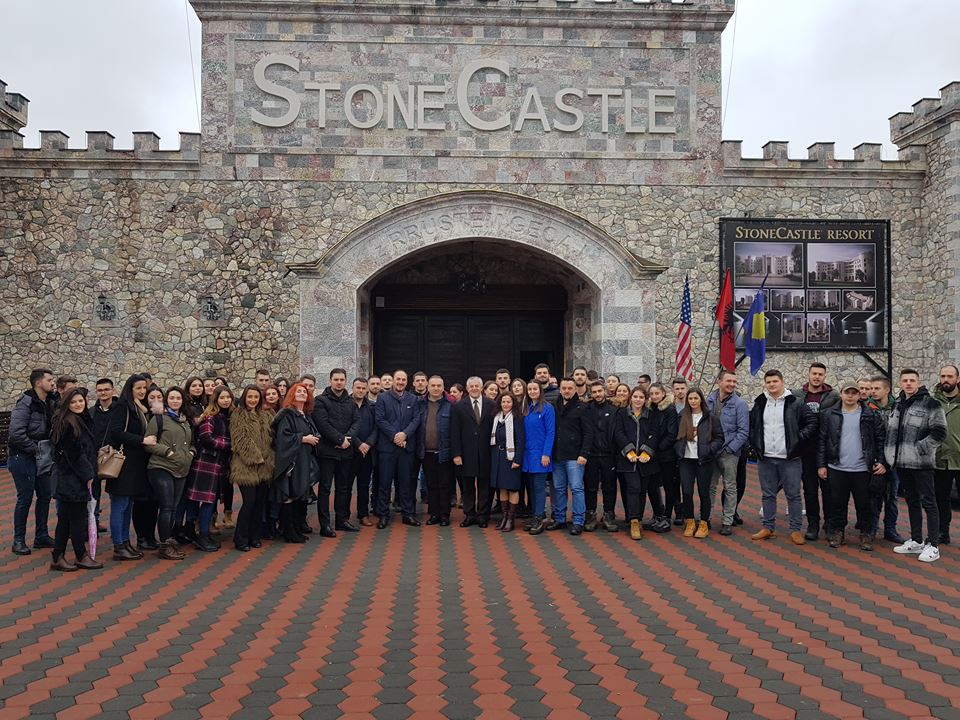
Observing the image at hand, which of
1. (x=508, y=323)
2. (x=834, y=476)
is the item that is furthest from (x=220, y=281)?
(x=834, y=476)

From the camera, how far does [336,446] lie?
29.1ft

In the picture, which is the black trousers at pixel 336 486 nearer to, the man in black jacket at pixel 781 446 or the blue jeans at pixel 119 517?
the blue jeans at pixel 119 517

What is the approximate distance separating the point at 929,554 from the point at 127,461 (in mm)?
7532

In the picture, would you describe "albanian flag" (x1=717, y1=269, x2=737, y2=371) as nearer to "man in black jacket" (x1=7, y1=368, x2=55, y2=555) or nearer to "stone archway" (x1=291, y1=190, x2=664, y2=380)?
"stone archway" (x1=291, y1=190, x2=664, y2=380)

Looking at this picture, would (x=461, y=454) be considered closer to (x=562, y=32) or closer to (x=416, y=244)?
(x=416, y=244)

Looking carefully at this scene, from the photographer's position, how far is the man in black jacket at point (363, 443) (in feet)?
30.4

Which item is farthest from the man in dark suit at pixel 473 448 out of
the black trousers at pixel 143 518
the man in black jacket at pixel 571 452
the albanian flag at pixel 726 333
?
the albanian flag at pixel 726 333

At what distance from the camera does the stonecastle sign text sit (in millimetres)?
14406

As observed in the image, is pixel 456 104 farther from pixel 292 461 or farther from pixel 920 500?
pixel 920 500

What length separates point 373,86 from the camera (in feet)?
47.6

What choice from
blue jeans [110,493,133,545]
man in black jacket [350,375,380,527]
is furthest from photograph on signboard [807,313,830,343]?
blue jeans [110,493,133,545]

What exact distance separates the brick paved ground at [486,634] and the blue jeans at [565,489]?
879mm

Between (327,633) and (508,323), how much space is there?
1193 centimetres

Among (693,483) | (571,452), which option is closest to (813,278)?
(693,483)
